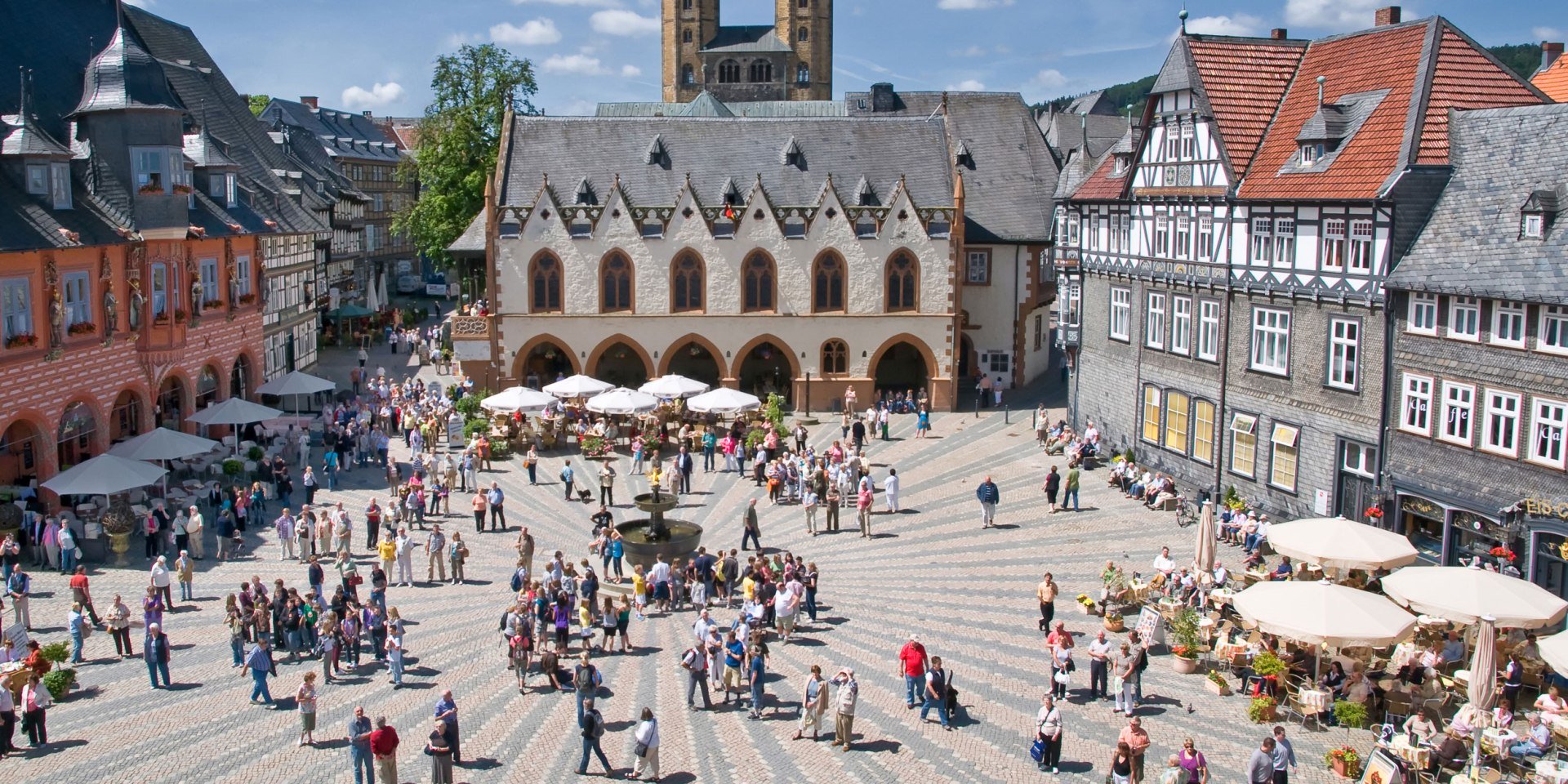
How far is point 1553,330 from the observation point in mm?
24234

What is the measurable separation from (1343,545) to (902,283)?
27.0m

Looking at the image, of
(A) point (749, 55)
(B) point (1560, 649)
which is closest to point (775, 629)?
(B) point (1560, 649)

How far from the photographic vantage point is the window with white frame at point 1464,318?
2609 centimetres

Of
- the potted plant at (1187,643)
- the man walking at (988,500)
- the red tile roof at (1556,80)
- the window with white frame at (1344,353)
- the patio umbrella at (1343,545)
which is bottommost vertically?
the potted plant at (1187,643)

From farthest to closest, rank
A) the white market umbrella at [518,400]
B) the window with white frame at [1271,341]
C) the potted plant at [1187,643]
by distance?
the white market umbrella at [518,400] → the window with white frame at [1271,341] → the potted plant at [1187,643]

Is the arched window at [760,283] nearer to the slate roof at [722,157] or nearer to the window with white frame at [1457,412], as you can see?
the slate roof at [722,157]

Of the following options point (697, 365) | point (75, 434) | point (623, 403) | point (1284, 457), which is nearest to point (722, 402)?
point (623, 403)

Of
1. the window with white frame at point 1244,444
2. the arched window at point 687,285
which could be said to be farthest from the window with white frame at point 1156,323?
the arched window at point 687,285

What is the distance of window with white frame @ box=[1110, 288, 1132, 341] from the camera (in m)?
38.6

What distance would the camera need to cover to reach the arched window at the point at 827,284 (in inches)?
1933

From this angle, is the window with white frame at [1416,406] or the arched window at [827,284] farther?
the arched window at [827,284]

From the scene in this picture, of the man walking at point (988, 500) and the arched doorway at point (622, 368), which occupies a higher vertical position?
the arched doorway at point (622, 368)

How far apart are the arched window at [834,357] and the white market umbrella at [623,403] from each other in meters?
9.68

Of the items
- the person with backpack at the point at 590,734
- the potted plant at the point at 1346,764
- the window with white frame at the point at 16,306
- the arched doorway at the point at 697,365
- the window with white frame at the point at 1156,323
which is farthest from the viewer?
the arched doorway at the point at 697,365
